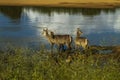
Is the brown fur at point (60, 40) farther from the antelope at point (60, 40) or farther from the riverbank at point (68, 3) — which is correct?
the riverbank at point (68, 3)

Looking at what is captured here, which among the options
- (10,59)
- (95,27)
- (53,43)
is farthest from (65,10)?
(10,59)

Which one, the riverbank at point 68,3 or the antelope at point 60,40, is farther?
the riverbank at point 68,3

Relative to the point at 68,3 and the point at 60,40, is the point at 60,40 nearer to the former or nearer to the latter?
the point at 60,40

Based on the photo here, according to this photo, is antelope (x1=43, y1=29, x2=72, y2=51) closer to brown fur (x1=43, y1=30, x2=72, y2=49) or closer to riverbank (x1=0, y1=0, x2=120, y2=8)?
brown fur (x1=43, y1=30, x2=72, y2=49)

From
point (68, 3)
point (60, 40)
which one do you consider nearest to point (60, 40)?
point (60, 40)

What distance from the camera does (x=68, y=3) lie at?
158 feet

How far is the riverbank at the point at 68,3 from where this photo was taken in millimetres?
46431

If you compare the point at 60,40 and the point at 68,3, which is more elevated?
the point at 60,40

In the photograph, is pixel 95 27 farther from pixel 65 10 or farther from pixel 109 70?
pixel 109 70

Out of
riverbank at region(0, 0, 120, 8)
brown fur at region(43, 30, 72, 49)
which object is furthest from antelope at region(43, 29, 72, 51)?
riverbank at region(0, 0, 120, 8)

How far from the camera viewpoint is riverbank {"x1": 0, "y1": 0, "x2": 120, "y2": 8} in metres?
46.4

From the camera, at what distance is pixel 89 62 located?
8000 mm

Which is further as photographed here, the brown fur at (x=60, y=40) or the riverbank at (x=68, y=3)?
the riverbank at (x=68, y=3)

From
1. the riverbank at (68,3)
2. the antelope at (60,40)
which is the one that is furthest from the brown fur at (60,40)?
the riverbank at (68,3)
